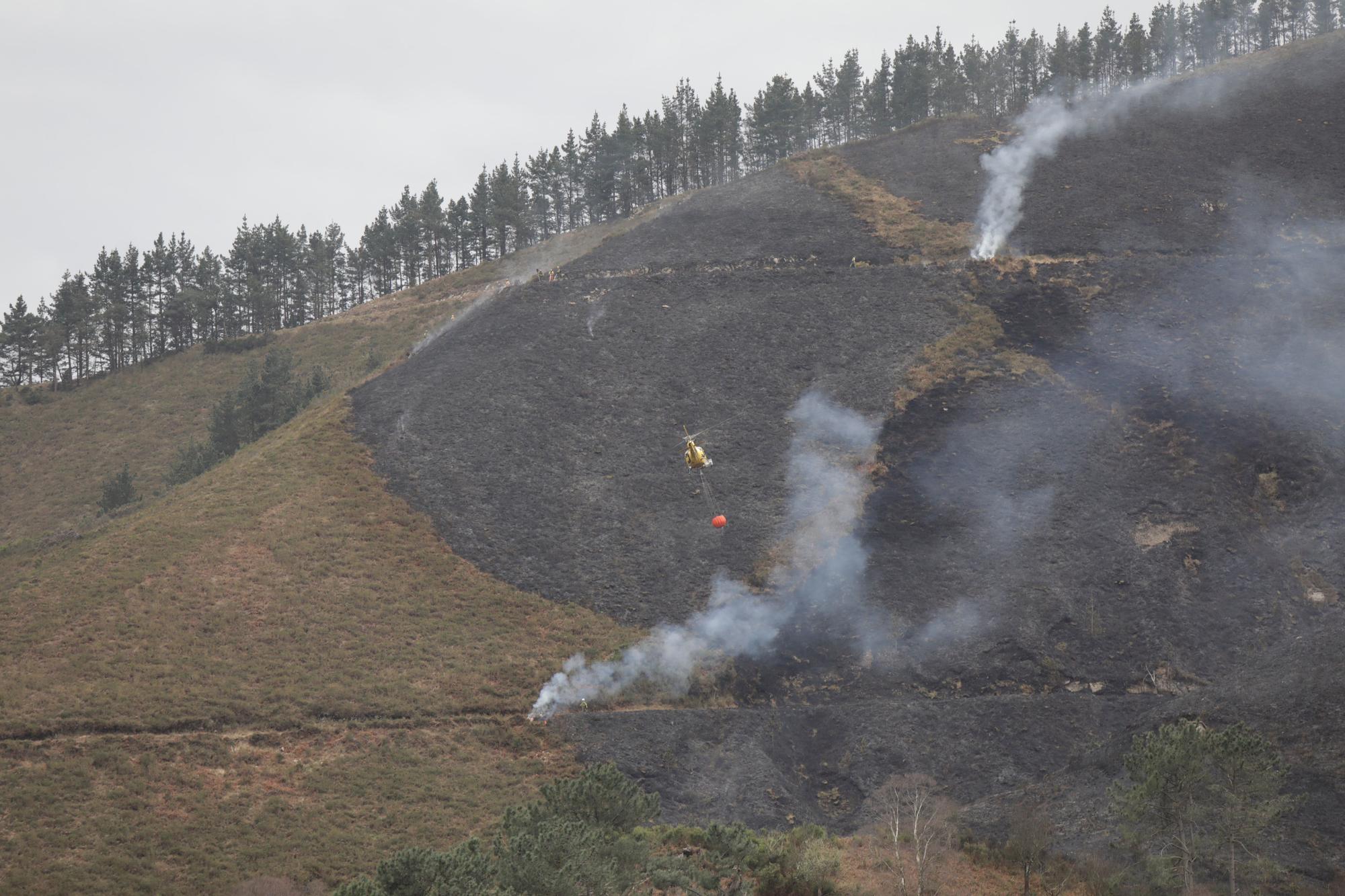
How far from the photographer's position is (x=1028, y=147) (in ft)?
287

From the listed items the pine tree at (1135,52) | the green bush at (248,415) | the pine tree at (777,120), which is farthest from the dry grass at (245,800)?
the pine tree at (1135,52)

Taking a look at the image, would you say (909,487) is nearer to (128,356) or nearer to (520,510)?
(520,510)

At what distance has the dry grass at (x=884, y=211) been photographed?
75.4m

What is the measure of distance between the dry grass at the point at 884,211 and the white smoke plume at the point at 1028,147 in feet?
6.75

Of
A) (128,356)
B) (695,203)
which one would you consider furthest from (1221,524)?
(128,356)

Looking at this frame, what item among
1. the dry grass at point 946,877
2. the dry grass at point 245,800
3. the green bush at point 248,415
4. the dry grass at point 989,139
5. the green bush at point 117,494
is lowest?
the dry grass at point 946,877

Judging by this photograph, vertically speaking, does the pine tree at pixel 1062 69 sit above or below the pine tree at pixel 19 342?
above

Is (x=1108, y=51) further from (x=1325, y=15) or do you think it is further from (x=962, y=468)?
(x=962, y=468)

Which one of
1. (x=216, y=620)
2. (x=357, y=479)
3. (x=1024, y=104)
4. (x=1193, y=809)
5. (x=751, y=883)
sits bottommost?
(x=751, y=883)

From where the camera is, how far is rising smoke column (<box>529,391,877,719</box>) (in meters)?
43.7

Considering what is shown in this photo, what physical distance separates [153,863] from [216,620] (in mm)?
14368

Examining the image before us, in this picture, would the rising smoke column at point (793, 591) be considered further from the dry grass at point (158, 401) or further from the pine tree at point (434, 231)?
the pine tree at point (434, 231)

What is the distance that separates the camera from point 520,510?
5344 cm

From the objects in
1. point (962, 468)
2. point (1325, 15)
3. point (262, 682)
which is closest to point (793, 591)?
point (962, 468)
